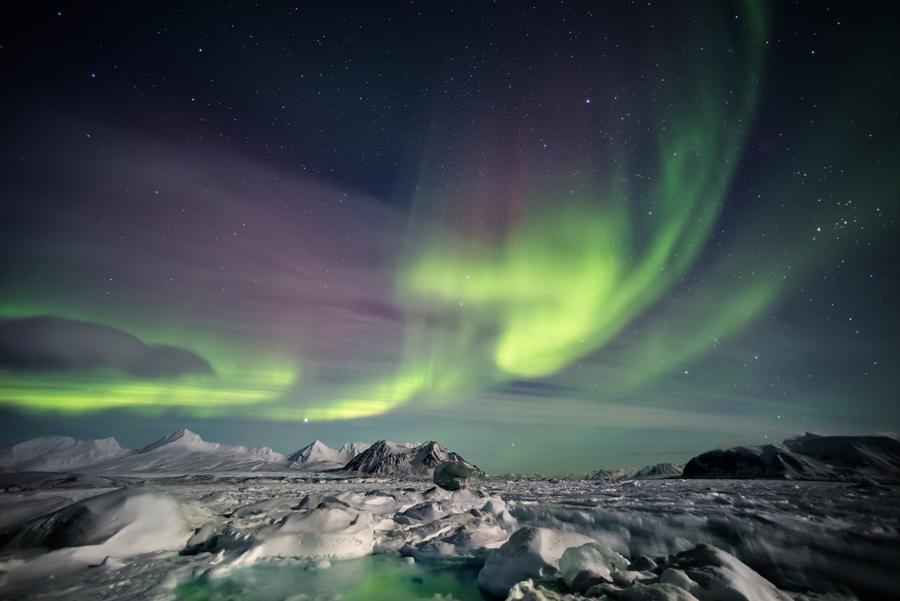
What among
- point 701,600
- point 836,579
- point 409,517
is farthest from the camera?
point 409,517

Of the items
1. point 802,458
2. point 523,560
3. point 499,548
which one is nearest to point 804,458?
point 802,458

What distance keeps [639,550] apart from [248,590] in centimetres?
967

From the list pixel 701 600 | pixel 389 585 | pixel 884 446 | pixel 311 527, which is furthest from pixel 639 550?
pixel 884 446

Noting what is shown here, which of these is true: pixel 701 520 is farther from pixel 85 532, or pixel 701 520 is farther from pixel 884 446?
pixel 884 446

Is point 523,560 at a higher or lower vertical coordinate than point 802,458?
lower

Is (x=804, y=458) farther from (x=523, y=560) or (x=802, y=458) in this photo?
(x=523, y=560)

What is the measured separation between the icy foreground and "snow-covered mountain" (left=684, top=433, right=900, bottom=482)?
112 meters

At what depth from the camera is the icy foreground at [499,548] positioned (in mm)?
6516

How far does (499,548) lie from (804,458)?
130166mm

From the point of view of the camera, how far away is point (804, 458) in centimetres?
9862

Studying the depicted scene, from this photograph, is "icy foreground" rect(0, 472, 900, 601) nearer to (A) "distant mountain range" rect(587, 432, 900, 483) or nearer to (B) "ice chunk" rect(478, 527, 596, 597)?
(B) "ice chunk" rect(478, 527, 596, 597)

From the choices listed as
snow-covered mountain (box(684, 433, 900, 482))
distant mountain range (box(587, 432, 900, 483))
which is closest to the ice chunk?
distant mountain range (box(587, 432, 900, 483))

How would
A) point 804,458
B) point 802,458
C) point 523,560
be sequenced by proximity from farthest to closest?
point 804,458 < point 802,458 < point 523,560

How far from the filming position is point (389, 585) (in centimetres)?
923
